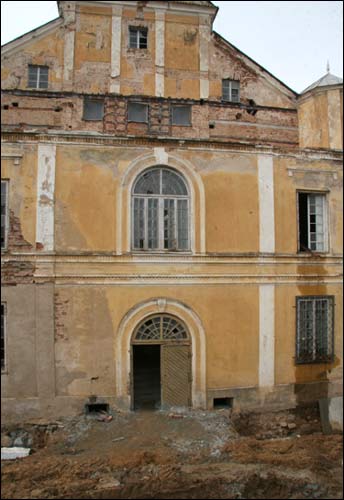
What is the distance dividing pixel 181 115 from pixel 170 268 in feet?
18.5

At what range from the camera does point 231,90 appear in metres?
14.0

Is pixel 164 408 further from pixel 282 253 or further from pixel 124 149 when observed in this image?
pixel 124 149

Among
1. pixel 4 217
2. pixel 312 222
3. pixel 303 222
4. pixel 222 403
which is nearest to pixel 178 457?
pixel 222 403

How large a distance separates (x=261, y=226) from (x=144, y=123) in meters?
5.21

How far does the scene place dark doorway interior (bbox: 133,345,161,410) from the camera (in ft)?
35.5

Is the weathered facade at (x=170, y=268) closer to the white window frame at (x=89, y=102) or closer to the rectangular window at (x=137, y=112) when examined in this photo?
the white window frame at (x=89, y=102)

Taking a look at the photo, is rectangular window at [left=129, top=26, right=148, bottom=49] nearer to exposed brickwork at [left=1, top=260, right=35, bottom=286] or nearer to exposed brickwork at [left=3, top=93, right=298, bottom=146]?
exposed brickwork at [left=3, top=93, right=298, bottom=146]

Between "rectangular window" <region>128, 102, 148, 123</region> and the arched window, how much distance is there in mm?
3302

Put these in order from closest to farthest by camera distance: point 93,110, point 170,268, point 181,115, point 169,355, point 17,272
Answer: point 17,272 < point 170,268 < point 169,355 < point 93,110 < point 181,115

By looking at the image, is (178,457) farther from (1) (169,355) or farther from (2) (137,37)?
(2) (137,37)

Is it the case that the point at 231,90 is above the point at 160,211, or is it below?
above

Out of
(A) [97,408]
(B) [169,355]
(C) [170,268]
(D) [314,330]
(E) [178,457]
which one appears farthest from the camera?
(D) [314,330]

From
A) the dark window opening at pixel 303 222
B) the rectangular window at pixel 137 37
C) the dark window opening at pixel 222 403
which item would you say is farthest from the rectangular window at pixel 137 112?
the dark window opening at pixel 222 403

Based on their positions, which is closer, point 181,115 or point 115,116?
point 115,116
